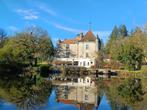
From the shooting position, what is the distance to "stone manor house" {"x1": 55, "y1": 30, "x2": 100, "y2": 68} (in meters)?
93.7

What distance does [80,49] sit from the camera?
9925cm

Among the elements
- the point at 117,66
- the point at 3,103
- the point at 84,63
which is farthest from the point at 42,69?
the point at 3,103

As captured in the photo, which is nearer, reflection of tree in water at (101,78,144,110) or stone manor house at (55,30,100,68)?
reflection of tree in water at (101,78,144,110)

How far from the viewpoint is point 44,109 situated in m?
19.6

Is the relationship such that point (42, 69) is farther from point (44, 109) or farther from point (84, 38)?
point (44, 109)

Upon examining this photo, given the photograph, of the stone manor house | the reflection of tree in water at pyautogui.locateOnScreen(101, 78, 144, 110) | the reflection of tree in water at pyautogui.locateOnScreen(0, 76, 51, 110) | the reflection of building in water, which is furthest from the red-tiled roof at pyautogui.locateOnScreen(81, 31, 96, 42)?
the reflection of building in water

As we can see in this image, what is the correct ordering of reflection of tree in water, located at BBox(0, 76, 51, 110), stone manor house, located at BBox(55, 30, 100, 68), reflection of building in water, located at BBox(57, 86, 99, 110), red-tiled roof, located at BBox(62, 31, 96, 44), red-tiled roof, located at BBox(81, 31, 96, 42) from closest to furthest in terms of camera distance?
1. reflection of tree in water, located at BBox(0, 76, 51, 110)
2. reflection of building in water, located at BBox(57, 86, 99, 110)
3. stone manor house, located at BBox(55, 30, 100, 68)
4. red-tiled roof, located at BBox(81, 31, 96, 42)
5. red-tiled roof, located at BBox(62, 31, 96, 44)

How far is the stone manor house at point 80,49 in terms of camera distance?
93.7 m

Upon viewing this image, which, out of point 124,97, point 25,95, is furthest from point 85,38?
point 25,95

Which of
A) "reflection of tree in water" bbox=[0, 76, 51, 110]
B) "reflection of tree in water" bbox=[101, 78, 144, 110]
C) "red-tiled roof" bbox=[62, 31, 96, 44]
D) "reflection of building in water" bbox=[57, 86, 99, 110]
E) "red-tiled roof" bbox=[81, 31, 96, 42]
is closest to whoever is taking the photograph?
"reflection of tree in water" bbox=[0, 76, 51, 110]

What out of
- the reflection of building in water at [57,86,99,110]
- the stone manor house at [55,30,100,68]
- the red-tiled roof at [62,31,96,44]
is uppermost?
the red-tiled roof at [62,31,96,44]

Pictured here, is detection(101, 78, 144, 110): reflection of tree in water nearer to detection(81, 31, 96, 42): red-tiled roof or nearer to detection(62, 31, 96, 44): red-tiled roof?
detection(81, 31, 96, 42): red-tiled roof

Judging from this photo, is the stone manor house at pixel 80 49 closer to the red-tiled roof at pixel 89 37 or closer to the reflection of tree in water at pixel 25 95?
the red-tiled roof at pixel 89 37

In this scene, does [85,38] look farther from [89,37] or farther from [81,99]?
[81,99]
